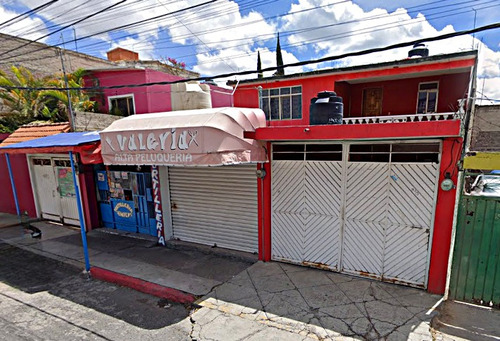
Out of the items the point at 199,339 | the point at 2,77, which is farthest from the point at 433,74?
the point at 2,77

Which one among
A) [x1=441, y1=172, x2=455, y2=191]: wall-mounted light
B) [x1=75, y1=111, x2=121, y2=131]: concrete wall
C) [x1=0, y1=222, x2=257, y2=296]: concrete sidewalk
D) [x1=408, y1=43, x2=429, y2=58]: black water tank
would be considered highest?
[x1=408, y1=43, x2=429, y2=58]: black water tank

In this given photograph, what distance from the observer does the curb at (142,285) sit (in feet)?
16.8

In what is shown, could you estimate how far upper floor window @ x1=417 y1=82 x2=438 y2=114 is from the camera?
36.7ft

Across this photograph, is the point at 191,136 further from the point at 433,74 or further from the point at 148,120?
the point at 433,74

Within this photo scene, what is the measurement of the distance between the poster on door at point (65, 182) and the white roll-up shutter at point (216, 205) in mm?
4101

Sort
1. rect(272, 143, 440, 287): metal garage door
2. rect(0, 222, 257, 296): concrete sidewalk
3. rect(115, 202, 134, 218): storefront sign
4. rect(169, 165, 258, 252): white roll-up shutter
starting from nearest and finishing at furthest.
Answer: rect(272, 143, 440, 287): metal garage door, rect(0, 222, 257, 296): concrete sidewalk, rect(169, 165, 258, 252): white roll-up shutter, rect(115, 202, 134, 218): storefront sign

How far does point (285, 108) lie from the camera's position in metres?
12.7

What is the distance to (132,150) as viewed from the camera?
225 inches

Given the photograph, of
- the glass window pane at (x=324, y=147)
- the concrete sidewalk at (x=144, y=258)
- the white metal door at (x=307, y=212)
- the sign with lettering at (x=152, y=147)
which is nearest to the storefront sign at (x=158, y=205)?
the concrete sidewalk at (x=144, y=258)

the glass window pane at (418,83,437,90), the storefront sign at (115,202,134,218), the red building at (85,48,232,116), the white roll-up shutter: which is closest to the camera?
the white roll-up shutter

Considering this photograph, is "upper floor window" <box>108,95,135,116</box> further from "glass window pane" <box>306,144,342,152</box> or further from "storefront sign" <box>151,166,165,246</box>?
"glass window pane" <box>306,144,342,152</box>

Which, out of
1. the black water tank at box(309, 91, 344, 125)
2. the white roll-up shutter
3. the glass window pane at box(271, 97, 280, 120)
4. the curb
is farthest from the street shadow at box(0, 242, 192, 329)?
the glass window pane at box(271, 97, 280, 120)

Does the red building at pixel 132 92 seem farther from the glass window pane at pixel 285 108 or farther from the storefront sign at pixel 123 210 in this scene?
the storefront sign at pixel 123 210

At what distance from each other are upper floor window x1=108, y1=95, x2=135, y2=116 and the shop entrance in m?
6.62
